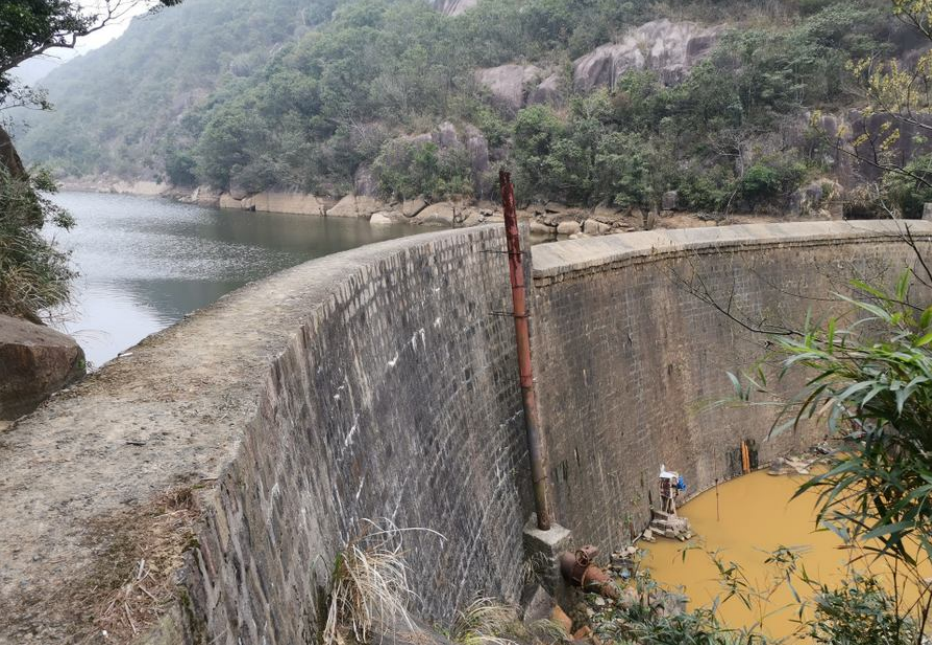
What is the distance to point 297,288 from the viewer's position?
3.82 metres

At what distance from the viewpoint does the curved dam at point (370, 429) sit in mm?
1523

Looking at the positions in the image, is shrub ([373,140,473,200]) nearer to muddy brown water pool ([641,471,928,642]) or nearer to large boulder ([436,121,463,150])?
large boulder ([436,121,463,150])

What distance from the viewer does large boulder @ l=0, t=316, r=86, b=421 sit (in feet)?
11.1

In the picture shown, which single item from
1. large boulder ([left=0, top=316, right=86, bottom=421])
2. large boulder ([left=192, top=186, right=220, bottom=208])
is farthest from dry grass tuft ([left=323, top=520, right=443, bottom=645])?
large boulder ([left=192, top=186, right=220, bottom=208])

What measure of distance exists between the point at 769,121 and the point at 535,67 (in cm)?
1513

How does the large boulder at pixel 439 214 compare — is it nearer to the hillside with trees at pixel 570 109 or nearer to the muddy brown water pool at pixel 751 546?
the hillside with trees at pixel 570 109

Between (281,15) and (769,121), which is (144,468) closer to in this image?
(769,121)

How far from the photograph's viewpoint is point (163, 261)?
16.1 metres

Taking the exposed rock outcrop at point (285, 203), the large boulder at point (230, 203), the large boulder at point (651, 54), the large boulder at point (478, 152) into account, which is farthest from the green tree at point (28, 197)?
the large boulder at point (230, 203)

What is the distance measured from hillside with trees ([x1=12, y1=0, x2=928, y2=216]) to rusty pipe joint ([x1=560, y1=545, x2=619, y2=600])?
14.0 ft

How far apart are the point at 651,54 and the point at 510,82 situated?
7848mm

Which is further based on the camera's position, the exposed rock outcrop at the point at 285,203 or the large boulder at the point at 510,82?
the exposed rock outcrop at the point at 285,203

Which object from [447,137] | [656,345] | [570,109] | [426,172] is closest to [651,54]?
[570,109]

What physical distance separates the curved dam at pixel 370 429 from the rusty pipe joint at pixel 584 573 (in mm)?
583
